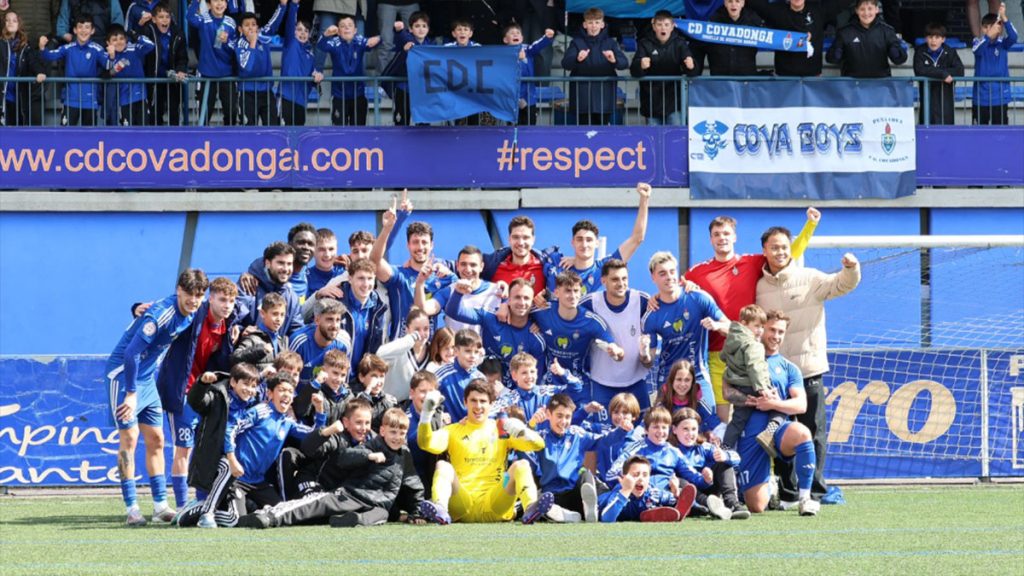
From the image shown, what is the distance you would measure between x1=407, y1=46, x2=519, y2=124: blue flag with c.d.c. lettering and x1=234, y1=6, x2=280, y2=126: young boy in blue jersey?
166 cm

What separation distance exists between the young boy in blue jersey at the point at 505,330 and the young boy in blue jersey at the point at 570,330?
3.1 inches

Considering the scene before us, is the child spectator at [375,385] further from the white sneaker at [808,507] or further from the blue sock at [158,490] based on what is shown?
the white sneaker at [808,507]

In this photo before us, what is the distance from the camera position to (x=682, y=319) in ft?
37.8

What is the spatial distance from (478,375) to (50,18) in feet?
38.9

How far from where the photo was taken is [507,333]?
11.7 metres

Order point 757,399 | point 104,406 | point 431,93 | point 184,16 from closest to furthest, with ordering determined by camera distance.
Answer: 1. point 757,399
2. point 104,406
3. point 431,93
4. point 184,16

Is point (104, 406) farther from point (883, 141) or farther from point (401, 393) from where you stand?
point (883, 141)

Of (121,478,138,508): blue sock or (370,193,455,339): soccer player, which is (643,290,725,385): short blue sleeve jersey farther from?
(121,478,138,508): blue sock

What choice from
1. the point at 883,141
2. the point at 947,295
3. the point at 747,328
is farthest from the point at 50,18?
the point at 747,328

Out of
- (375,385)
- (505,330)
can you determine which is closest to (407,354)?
(375,385)

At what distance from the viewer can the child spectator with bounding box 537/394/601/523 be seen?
36.1 ft

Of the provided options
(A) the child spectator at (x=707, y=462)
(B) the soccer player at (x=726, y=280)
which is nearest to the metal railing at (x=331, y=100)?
(B) the soccer player at (x=726, y=280)

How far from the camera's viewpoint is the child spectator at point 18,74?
19.1 meters

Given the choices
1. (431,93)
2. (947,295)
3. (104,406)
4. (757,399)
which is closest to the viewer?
(757,399)
